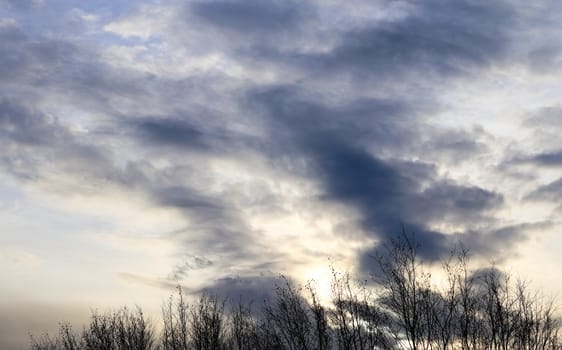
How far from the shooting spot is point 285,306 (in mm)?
38656

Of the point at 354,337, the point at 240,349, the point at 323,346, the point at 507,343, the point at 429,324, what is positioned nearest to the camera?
the point at 429,324

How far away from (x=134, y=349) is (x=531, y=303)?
99.2 ft

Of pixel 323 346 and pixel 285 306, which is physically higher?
pixel 285 306

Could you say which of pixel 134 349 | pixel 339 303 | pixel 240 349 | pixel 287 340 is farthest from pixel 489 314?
pixel 134 349

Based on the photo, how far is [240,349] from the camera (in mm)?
44156

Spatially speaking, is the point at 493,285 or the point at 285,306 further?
the point at 285,306

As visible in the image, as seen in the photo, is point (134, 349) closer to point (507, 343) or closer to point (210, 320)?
point (210, 320)

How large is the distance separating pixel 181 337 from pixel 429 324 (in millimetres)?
23412

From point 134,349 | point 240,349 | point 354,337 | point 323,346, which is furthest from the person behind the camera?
point 134,349

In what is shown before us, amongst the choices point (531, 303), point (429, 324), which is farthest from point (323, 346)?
point (531, 303)

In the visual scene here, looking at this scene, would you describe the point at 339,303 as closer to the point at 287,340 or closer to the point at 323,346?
the point at 323,346

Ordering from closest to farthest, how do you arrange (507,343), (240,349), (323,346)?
(507,343), (323,346), (240,349)

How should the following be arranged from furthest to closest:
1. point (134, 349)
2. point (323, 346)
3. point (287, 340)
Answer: point (134, 349), point (287, 340), point (323, 346)

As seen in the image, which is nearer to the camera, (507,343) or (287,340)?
(507,343)
